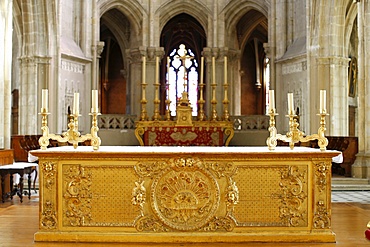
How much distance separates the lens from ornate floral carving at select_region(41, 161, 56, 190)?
224 inches

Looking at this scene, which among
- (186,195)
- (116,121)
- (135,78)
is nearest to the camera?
(186,195)

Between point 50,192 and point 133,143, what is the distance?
11878 mm

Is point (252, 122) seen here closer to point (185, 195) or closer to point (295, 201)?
point (295, 201)

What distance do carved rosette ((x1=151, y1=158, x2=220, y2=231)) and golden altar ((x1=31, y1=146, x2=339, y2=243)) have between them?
0.04 ft

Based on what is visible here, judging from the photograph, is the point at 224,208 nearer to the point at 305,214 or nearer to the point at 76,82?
the point at 305,214

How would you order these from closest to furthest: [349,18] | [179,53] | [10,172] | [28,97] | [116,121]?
[10,172]
[28,97]
[349,18]
[116,121]
[179,53]

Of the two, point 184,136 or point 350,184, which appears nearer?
point 350,184

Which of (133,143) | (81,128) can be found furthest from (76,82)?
(133,143)

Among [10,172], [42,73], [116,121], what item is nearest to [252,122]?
[116,121]

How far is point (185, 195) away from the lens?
580cm

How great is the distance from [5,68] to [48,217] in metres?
6.64

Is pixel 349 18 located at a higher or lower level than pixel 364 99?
higher

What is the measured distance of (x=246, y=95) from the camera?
2688cm

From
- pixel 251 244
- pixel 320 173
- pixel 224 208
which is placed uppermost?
pixel 320 173
